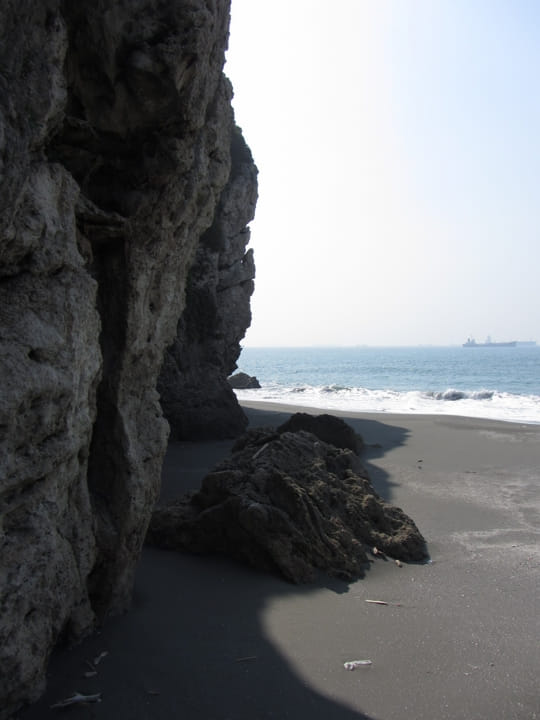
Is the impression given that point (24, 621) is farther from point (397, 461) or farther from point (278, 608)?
point (397, 461)

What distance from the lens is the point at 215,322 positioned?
1482cm

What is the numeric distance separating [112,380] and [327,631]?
235 cm

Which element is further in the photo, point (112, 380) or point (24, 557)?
point (112, 380)

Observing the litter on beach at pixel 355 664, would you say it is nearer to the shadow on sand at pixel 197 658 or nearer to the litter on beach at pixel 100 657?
the shadow on sand at pixel 197 658

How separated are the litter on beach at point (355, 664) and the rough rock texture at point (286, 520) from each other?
4.32ft

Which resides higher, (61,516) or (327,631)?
(61,516)

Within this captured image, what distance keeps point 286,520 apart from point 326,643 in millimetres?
1391

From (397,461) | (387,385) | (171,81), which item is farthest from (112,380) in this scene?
(387,385)

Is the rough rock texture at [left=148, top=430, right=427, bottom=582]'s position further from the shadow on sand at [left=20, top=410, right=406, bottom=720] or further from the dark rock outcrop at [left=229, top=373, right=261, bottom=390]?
the dark rock outcrop at [left=229, top=373, right=261, bottom=390]

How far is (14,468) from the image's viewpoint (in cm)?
276

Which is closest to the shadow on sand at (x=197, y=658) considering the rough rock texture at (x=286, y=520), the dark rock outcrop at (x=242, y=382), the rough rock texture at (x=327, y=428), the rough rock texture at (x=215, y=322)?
the rough rock texture at (x=286, y=520)

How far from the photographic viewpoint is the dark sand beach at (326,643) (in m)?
3.27

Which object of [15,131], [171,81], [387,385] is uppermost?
[171,81]

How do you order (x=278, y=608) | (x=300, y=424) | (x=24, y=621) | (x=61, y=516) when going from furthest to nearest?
1. (x=300, y=424)
2. (x=278, y=608)
3. (x=61, y=516)
4. (x=24, y=621)
